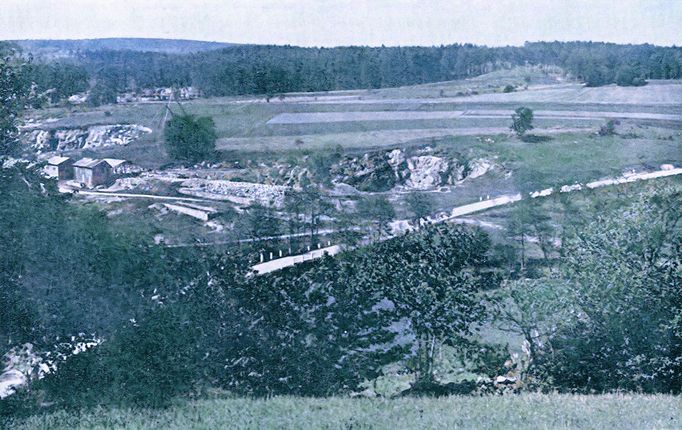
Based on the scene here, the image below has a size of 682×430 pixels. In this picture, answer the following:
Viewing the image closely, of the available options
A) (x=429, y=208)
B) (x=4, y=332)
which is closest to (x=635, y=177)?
(x=429, y=208)

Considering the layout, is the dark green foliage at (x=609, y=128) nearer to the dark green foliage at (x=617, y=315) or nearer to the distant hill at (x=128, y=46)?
the dark green foliage at (x=617, y=315)

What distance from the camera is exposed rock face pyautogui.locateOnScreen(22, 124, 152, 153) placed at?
10312 millimetres

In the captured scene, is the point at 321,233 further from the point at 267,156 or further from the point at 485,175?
the point at 485,175

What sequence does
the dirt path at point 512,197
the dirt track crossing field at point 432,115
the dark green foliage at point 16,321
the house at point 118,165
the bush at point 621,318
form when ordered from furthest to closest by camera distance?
the dirt track crossing field at point 432,115
the house at point 118,165
the dirt path at point 512,197
the dark green foliage at point 16,321
the bush at point 621,318

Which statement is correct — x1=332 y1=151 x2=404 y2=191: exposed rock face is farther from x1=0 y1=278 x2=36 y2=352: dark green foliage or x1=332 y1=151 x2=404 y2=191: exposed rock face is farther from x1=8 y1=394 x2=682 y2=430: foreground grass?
x1=0 y1=278 x2=36 y2=352: dark green foliage

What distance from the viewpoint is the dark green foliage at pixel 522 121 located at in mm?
11570

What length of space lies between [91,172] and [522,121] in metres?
8.06

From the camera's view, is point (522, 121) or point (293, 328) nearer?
point (293, 328)

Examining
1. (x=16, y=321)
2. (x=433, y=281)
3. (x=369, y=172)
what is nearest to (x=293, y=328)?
(x=433, y=281)

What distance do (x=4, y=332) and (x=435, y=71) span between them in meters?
10.6

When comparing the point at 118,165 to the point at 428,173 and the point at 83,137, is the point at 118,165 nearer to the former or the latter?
the point at 83,137

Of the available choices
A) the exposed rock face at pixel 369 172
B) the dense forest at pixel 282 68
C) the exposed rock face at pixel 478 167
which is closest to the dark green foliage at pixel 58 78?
the dense forest at pixel 282 68

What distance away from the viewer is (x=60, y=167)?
10.4 meters

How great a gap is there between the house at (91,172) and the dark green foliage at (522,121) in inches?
299
